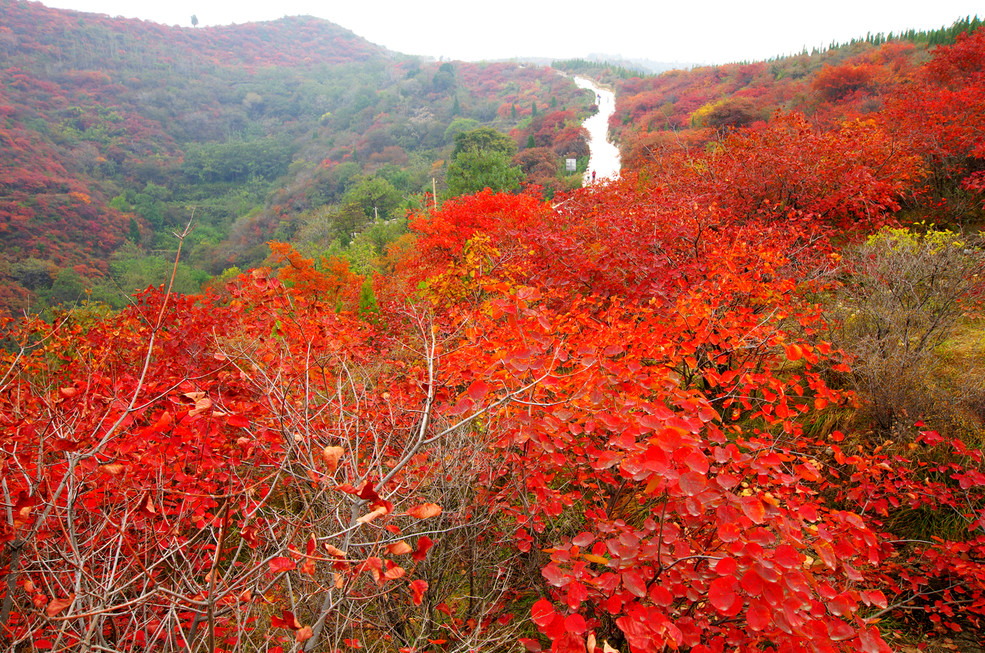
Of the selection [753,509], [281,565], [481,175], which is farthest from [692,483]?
[481,175]

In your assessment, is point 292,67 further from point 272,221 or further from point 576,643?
point 576,643

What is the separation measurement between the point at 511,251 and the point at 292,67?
112010 millimetres

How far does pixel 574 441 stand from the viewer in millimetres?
2996

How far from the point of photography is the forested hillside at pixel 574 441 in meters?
1.71

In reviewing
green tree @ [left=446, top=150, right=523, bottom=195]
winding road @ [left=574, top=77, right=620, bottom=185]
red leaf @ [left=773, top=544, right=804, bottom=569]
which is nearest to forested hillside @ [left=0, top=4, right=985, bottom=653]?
red leaf @ [left=773, top=544, right=804, bottom=569]

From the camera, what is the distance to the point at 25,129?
2000 inches

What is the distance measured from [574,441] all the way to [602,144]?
35.4m

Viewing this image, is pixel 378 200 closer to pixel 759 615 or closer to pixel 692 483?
pixel 692 483

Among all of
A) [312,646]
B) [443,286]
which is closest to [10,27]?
[443,286]

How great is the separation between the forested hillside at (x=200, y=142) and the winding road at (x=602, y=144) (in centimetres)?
168

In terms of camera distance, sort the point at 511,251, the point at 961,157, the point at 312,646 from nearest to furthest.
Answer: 1. the point at 312,646
2. the point at 511,251
3. the point at 961,157

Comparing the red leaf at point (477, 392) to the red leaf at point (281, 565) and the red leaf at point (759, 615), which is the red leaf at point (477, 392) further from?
the red leaf at point (759, 615)

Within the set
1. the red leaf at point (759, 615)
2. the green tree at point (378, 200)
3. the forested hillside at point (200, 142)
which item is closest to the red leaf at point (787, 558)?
the red leaf at point (759, 615)

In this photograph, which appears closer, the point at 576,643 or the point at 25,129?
the point at 576,643
